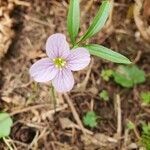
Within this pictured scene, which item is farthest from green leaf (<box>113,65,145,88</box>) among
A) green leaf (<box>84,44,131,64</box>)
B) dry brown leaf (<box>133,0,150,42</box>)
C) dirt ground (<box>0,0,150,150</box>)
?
green leaf (<box>84,44,131,64</box>)

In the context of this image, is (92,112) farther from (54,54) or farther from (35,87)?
(54,54)

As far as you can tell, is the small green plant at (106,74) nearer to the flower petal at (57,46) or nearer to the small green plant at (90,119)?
the small green plant at (90,119)

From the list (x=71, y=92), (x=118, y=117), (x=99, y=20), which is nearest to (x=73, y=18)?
(x=99, y=20)

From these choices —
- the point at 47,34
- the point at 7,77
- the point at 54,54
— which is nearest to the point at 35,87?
the point at 7,77

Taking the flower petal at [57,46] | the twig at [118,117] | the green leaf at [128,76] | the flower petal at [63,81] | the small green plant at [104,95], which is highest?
the flower petal at [57,46]

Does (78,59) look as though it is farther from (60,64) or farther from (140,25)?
(140,25)

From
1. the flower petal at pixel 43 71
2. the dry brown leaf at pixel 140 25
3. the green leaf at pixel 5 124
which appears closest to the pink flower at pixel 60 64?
the flower petal at pixel 43 71
